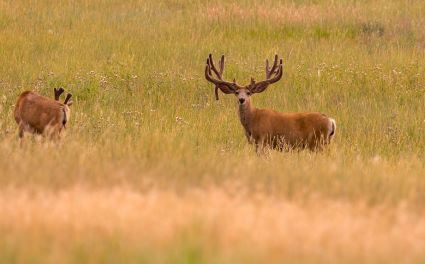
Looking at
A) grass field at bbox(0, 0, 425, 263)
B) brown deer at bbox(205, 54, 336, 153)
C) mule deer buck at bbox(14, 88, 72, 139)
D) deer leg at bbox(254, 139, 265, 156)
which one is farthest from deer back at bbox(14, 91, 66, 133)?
deer leg at bbox(254, 139, 265, 156)

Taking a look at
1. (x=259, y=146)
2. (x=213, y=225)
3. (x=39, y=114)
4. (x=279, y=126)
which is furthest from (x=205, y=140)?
(x=213, y=225)

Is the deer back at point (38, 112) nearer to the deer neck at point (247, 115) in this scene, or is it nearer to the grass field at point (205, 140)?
the grass field at point (205, 140)

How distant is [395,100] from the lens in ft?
53.4

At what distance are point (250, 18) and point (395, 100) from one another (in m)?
6.49

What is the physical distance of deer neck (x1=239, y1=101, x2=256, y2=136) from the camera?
Answer: 43.1 ft

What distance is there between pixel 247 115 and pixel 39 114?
3078mm

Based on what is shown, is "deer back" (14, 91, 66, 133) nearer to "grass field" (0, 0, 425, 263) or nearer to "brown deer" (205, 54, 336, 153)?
"grass field" (0, 0, 425, 263)

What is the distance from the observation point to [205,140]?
12.3m

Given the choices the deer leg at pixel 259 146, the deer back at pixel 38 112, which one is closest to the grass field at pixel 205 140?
the deer leg at pixel 259 146

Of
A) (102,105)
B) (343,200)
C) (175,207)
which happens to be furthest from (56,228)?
(102,105)

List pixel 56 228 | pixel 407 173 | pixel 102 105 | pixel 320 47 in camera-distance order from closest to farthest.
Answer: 1. pixel 56 228
2. pixel 407 173
3. pixel 102 105
4. pixel 320 47

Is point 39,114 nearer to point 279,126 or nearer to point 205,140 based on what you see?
point 205,140

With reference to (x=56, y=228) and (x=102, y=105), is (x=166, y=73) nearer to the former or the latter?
(x=102, y=105)

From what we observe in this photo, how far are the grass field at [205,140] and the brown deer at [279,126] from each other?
0.98 feet
